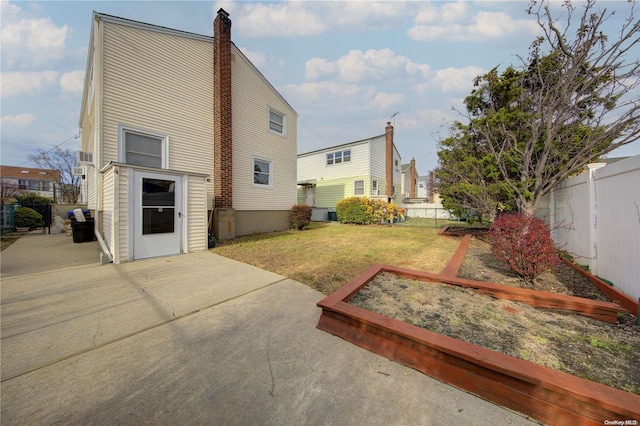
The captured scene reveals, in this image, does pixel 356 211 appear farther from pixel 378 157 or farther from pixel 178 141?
pixel 178 141

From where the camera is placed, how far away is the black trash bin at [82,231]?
27.4 ft

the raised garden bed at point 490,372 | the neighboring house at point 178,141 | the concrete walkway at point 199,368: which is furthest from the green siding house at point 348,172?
the concrete walkway at point 199,368

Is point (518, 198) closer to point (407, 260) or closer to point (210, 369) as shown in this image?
point (407, 260)

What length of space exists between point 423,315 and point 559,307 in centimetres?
191

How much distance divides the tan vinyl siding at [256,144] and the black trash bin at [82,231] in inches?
203

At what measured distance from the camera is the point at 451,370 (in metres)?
1.95

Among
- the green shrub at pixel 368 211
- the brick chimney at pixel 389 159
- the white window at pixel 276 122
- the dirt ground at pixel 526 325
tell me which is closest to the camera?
the dirt ground at pixel 526 325

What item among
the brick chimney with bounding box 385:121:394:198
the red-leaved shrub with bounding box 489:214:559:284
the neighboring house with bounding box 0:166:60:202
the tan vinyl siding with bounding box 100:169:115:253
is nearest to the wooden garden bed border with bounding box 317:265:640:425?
the red-leaved shrub with bounding box 489:214:559:284

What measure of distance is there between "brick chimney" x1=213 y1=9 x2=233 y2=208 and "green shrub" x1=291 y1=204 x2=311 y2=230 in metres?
3.43

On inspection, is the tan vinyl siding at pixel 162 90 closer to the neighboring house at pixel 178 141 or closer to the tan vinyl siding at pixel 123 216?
the neighboring house at pixel 178 141

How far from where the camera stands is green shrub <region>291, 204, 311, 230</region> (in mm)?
11711

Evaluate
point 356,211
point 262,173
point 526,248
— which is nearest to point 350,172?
point 356,211

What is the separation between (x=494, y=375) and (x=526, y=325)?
137 cm

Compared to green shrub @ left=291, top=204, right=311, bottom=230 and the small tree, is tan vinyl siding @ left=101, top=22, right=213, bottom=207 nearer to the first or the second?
green shrub @ left=291, top=204, right=311, bottom=230
